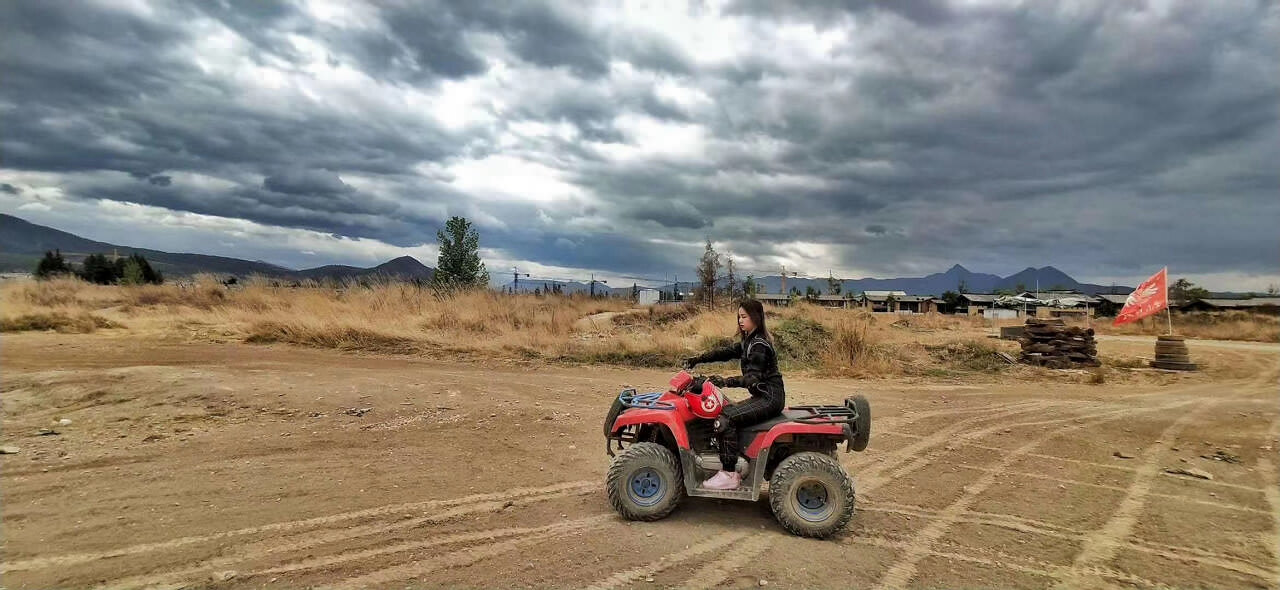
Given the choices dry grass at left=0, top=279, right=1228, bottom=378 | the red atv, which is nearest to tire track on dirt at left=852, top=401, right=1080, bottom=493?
the red atv

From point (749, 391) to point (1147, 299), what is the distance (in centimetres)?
2017

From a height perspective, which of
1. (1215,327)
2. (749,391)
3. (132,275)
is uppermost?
(132,275)

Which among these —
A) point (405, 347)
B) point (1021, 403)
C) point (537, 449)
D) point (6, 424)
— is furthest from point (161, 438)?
point (1021, 403)

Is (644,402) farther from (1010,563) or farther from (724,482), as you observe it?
(1010,563)

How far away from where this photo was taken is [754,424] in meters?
4.73

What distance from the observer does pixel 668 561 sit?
13.3ft

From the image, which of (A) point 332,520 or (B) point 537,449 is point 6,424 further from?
(B) point 537,449

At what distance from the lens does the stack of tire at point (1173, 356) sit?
1761 cm

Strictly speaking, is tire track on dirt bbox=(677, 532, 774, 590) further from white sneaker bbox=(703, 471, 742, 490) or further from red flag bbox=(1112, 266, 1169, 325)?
red flag bbox=(1112, 266, 1169, 325)

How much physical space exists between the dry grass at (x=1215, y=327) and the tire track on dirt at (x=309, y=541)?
138ft

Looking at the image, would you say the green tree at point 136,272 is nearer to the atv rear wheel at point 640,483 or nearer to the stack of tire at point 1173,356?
the atv rear wheel at point 640,483

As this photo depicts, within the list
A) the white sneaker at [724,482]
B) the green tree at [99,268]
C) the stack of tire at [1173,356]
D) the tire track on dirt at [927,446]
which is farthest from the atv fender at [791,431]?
the green tree at [99,268]

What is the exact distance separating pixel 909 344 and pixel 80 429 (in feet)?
64.2

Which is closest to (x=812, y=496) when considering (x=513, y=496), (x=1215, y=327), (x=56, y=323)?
(x=513, y=496)
